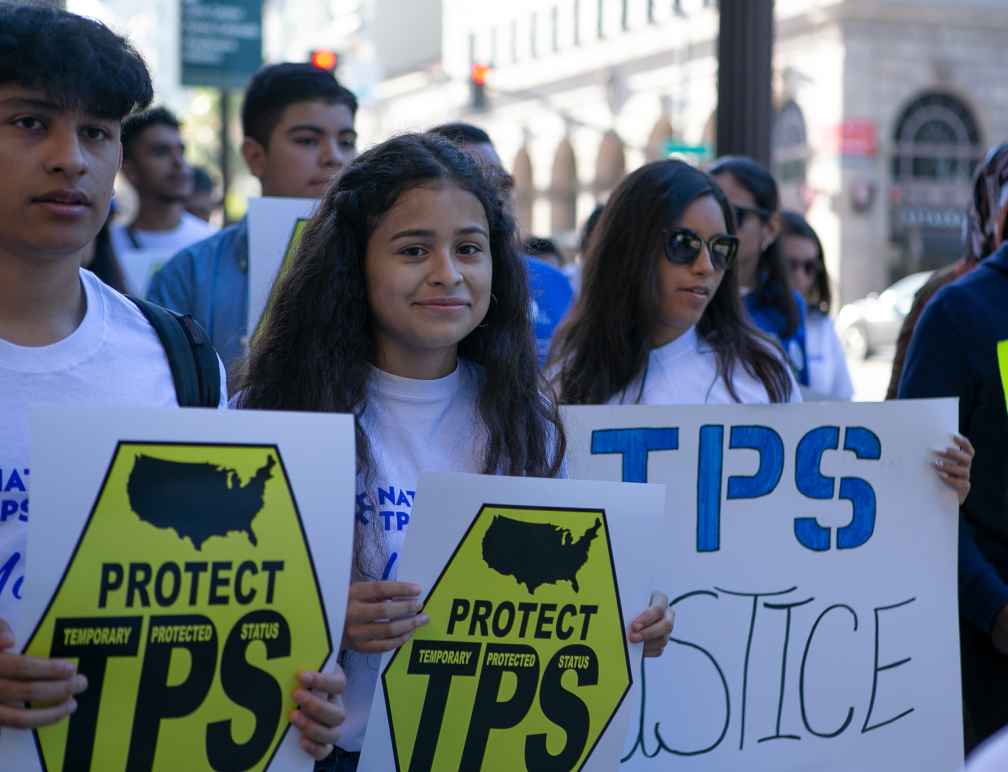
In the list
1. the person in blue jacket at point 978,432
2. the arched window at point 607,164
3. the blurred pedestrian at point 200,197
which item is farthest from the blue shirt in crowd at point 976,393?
the arched window at point 607,164

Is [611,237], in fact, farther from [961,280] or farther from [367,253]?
[367,253]

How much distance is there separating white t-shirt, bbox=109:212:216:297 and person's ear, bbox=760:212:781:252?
2.46m

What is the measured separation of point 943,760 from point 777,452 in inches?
31.9

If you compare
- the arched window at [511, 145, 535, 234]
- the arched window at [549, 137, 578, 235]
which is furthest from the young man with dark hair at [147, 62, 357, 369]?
the arched window at [511, 145, 535, 234]

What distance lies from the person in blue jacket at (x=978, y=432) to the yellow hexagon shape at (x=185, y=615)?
6.58ft

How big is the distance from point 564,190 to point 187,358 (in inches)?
1788

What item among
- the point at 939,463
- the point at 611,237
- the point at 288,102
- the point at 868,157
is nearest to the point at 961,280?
the point at 939,463

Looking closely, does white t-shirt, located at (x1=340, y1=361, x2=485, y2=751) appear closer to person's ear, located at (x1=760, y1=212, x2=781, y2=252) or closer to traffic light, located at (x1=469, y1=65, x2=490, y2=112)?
person's ear, located at (x1=760, y1=212, x2=781, y2=252)

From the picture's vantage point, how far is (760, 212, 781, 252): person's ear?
587 centimetres

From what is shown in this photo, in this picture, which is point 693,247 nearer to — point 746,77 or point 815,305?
point 815,305

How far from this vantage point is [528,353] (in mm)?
3162

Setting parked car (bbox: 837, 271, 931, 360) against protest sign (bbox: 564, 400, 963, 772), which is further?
parked car (bbox: 837, 271, 931, 360)

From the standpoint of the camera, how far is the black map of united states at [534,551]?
2754 mm

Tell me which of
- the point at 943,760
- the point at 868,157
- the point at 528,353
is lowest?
the point at 943,760
